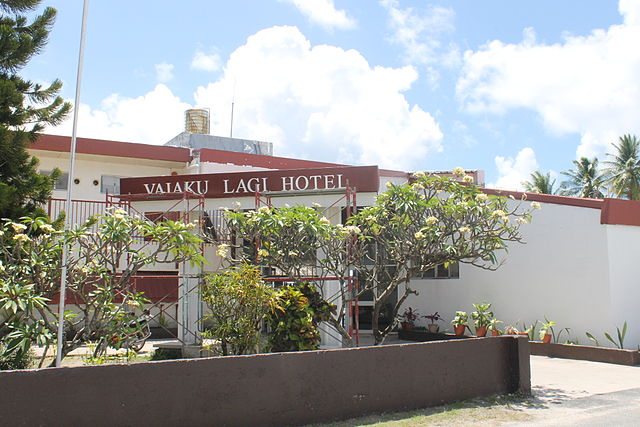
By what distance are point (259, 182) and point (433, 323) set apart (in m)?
6.52

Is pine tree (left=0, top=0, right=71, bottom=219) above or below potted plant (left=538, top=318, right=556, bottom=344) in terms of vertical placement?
above

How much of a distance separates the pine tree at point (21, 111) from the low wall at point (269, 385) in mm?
7237

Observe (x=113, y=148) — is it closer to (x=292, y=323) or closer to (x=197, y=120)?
(x=197, y=120)

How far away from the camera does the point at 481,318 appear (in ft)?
47.6

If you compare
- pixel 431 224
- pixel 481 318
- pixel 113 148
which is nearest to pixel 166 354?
pixel 431 224

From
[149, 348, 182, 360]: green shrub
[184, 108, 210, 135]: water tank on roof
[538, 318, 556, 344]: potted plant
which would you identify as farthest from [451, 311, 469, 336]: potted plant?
[184, 108, 210, 135]: water tank on roof

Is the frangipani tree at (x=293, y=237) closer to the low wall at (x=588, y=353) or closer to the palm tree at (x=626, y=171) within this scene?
the low wall at (x=588, y=353)

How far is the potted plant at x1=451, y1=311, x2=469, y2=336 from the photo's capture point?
15000 mm

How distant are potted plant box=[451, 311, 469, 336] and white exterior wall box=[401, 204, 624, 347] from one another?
2.86 ft

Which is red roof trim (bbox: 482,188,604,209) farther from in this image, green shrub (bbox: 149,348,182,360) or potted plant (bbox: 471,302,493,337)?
green shrub (bbox: 149,348,182,360)

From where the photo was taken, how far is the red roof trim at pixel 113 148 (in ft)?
58.3

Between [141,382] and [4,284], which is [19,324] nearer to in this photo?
[4,284]

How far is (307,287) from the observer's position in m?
9.91

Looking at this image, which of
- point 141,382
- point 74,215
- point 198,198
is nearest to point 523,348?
point 141,382
